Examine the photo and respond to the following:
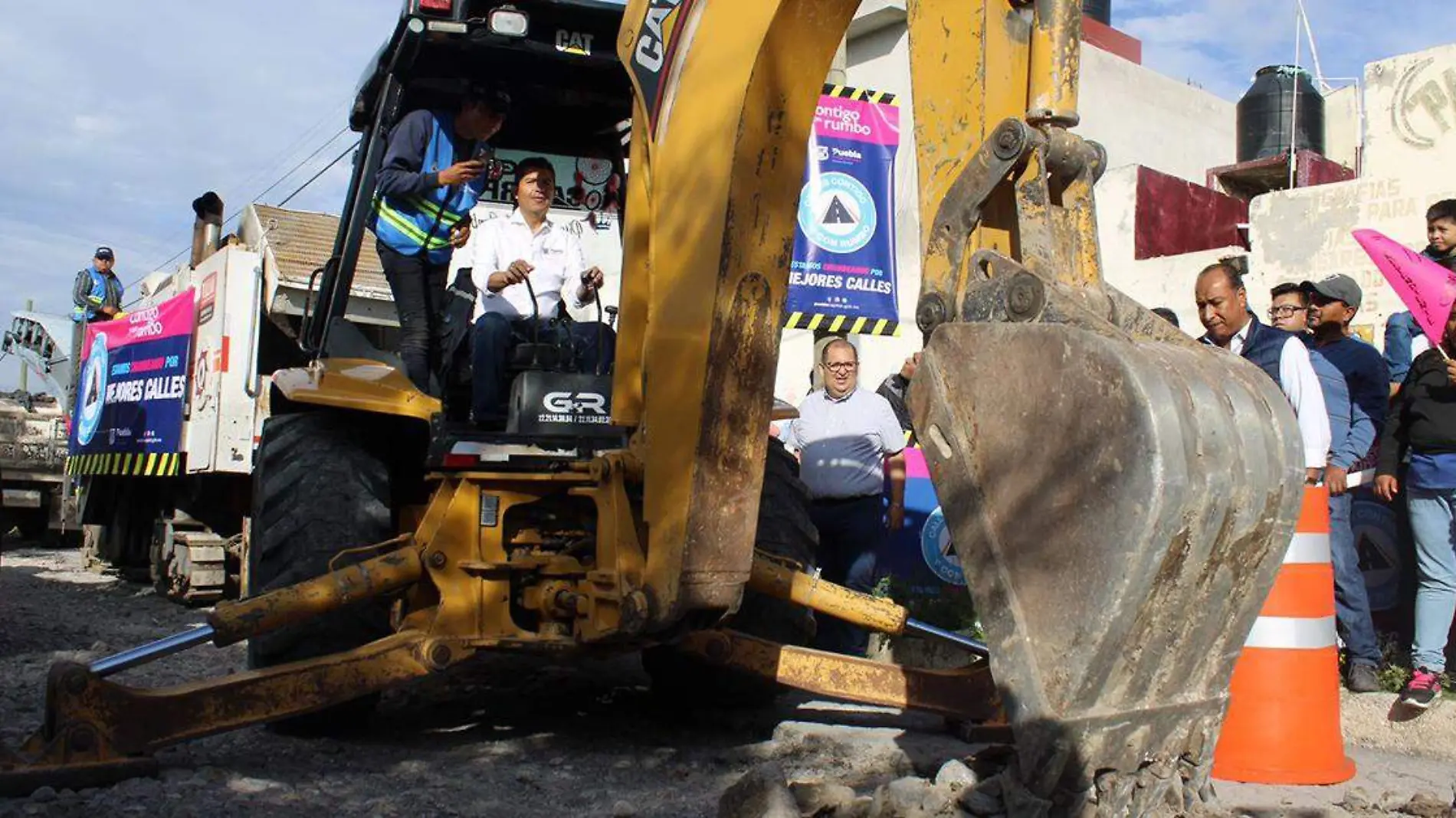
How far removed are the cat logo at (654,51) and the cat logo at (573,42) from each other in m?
1.28

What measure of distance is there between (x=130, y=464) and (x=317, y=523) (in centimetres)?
679

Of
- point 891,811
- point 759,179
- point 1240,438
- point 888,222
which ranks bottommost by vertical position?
point 891,811

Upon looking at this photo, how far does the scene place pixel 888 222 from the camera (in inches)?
350

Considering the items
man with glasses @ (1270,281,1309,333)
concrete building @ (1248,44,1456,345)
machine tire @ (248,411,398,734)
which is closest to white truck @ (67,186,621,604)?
machine tire @ (248,411,398,734)

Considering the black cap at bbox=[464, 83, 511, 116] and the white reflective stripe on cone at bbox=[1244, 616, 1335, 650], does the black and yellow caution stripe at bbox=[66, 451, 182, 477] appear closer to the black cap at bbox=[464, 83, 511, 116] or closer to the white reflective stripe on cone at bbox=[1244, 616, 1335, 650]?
the black cap at bbox=[464, 83, 511, 116]

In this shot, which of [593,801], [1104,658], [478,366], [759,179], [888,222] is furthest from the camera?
[888,222]

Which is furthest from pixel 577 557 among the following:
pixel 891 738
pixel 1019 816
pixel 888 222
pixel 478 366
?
pixel 888 222

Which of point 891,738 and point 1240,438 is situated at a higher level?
point 1240,438

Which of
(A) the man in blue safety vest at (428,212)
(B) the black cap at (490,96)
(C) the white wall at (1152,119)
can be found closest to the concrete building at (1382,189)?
(C) the white wall at (1152,119)

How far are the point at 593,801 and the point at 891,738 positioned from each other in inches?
58.6

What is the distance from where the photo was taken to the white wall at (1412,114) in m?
12.1

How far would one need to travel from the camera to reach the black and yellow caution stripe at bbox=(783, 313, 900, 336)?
8.59 m

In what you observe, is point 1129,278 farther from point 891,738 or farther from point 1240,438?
point 1240,438

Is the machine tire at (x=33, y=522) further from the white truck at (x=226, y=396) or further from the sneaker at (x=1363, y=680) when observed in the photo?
the sneaker at (x=1363, y=680)
